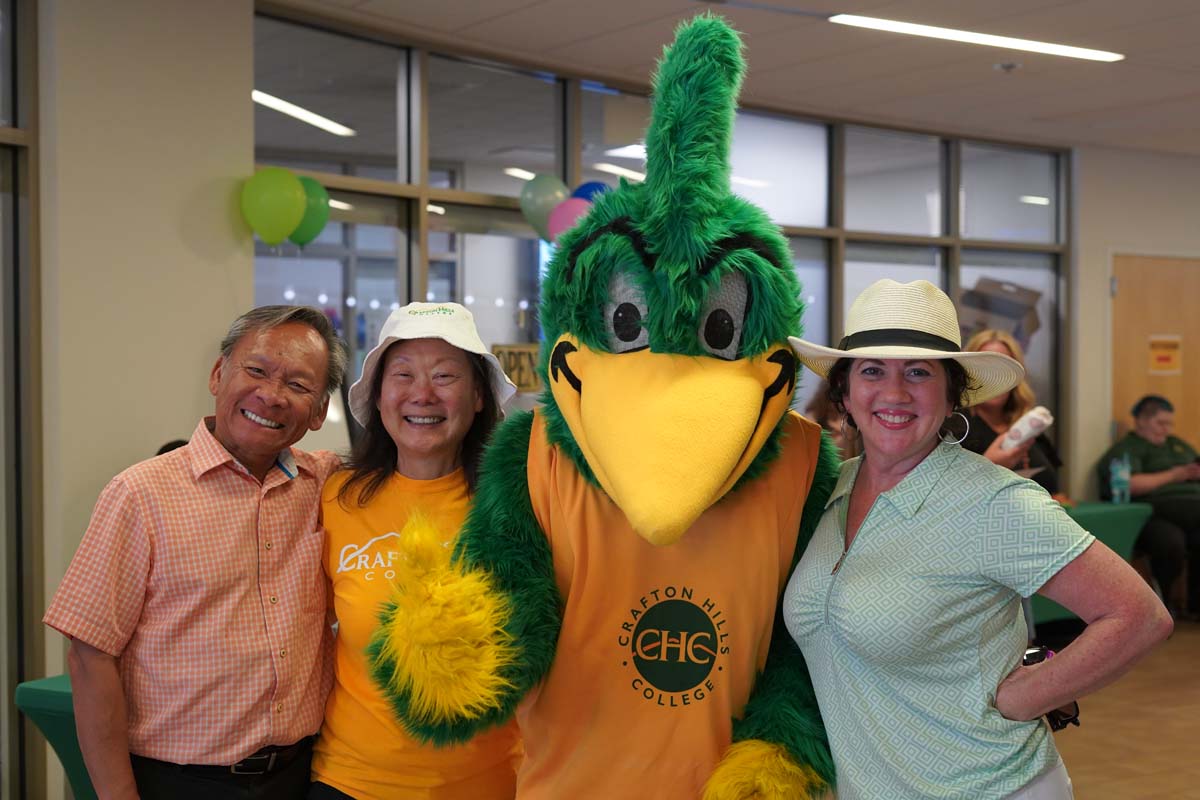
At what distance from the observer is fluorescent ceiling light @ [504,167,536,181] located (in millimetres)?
5687

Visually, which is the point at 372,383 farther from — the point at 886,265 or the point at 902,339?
the point at 886,265

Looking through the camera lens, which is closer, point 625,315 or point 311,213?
point 625,315

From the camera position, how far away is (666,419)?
5.31ft

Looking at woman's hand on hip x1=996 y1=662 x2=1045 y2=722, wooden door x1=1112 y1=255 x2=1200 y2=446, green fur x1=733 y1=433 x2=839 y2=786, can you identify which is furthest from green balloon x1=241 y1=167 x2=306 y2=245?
wooden door x1=1112 y1=255 x2=1200 y2=446

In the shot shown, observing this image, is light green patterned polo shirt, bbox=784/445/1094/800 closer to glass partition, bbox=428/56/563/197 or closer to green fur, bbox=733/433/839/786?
green fur, bbox=733/433/839/786

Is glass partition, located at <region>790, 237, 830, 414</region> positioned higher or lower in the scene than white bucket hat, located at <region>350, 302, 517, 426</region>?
higher

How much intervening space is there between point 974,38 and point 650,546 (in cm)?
403

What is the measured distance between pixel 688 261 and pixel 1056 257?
7.08m

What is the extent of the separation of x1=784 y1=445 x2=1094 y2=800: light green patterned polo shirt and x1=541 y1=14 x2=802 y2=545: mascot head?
0.23 m

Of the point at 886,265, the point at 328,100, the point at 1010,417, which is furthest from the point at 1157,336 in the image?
the point at 328,100

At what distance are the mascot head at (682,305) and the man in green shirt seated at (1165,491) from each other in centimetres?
641

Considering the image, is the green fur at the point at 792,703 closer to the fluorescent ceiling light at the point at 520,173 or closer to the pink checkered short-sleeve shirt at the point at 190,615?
the pink checkered short-sleeve shirt at the point at 190,615

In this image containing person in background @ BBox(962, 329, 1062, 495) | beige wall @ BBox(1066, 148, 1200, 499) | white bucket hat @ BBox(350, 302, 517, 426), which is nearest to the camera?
white bucket hat @ BBox(350, 302, 517, 426)

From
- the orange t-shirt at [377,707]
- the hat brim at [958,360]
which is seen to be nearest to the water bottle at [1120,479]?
the hat brim at [958,360]
